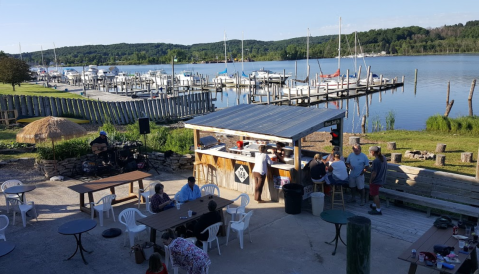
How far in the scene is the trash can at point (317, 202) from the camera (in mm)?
9297

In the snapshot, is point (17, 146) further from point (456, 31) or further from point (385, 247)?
point (456, 31)

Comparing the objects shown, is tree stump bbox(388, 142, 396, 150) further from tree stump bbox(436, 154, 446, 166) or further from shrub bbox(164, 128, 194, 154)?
shrub bbox(164, 128, 194, 154)

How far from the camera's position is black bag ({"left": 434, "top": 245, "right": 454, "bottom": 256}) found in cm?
570

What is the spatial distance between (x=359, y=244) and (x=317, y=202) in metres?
3.53

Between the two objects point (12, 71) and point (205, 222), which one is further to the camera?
point (12, 71)

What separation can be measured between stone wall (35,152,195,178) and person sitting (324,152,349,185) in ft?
18.6

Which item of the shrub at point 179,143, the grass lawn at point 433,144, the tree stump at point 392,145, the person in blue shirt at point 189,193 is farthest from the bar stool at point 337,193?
the tree stump at point 392,145

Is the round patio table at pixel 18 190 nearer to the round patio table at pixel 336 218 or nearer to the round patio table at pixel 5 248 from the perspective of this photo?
the round patio table at pixel 5 248

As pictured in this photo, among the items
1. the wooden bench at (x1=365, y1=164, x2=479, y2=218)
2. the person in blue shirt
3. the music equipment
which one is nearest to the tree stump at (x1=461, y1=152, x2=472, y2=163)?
the wooden bench at (x1=365, y1=164, x2=479, y2=218)

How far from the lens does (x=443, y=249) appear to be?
18.8 ft

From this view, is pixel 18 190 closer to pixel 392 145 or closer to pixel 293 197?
pixel 293 197

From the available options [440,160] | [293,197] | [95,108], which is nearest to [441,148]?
[440,160]

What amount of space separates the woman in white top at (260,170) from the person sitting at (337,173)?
1.58 meters

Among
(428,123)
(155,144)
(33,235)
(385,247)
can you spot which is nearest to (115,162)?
(155,144)
